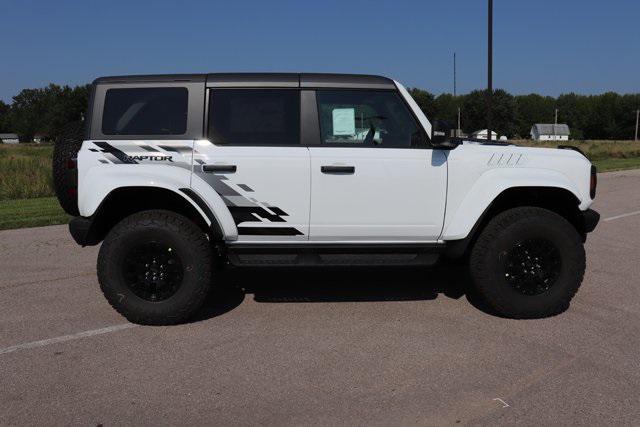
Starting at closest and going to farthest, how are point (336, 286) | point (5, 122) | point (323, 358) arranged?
1. point (323, 358)
2. point (336, 286)
3. point (5, 122)

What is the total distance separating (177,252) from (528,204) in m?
2.93

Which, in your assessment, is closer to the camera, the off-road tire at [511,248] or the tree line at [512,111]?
the off-road tire at [511,248]

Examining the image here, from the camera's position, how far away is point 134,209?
4648mm

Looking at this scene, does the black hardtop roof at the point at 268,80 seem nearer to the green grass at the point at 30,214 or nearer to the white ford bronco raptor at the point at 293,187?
the white ford bronco raptor at the point at 293,187

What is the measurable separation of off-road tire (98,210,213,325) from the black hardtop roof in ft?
3.58

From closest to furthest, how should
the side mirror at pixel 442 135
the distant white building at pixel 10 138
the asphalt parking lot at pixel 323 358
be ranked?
the asphalt parking lot at pixel 323 358 < the side mirror at pixel 442 135 < the distant white building at pixel 10 138

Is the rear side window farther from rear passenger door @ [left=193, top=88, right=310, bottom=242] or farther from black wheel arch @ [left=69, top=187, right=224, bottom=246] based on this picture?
black wheel arch @ [left=69, top=187, right=224, bottom=246]

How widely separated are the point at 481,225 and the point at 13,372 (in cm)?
359

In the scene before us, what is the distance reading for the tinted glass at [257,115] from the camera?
445cm

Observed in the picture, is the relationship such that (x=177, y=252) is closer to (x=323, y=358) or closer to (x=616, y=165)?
(x=323, y=358)

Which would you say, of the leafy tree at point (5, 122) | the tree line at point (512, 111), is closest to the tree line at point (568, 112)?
the tree line at point (512, 111)

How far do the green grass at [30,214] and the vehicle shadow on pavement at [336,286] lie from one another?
5084 mm

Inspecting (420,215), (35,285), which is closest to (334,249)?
(420,215)

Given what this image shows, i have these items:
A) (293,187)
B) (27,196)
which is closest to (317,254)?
(293,187)
